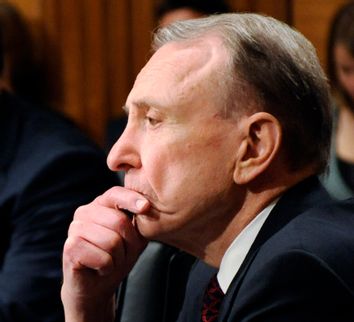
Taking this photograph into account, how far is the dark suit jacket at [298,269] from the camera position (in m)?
1.29

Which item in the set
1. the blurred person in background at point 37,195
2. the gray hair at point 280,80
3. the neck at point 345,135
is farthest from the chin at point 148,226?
the neck at point 345,135

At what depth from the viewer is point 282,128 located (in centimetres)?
153

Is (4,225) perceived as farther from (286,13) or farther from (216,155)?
(286,13)

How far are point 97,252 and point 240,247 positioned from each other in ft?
0.87

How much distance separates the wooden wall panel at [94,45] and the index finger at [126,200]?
256cm

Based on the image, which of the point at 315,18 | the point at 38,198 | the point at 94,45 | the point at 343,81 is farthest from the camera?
the point at 94,45

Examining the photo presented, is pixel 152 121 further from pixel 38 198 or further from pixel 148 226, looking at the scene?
pixel 38 198

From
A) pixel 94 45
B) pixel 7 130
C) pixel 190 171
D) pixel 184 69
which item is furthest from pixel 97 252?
pixel 94 45

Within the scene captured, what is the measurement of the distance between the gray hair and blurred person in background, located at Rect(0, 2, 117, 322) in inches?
34.7

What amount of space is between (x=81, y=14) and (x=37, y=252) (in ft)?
6.82

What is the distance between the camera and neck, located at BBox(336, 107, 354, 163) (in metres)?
3.57

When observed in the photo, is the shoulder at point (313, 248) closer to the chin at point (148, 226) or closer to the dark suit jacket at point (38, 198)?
the chin at point (148, 226)

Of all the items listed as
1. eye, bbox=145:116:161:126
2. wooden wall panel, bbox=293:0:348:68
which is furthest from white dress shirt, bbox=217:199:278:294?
wooden wall panel, bbox=293:0:348:68

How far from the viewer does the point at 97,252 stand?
1.66 metres
